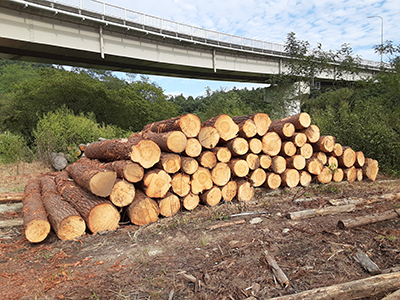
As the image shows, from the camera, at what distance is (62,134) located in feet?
41.7

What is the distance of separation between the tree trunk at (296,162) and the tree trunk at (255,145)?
928 mm

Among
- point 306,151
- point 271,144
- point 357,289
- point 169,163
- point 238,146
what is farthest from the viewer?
point 306,151

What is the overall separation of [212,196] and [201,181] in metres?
0.44

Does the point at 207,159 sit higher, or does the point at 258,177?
the point at 207,159

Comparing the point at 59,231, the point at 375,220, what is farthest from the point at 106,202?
the point at 375,220

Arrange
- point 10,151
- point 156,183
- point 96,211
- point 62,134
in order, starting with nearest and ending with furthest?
point 96,211
point 156,183
point 10,151
point 62,134

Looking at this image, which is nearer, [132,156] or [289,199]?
[132,156]

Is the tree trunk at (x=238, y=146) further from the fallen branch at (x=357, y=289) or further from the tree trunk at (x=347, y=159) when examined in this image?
the fallen branch at (x=357, y=289)

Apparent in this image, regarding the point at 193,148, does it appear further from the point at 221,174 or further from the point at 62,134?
the point at 62,134

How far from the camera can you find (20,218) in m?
5.36

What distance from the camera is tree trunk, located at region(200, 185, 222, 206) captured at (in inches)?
215

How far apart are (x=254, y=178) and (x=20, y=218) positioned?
4974 mm

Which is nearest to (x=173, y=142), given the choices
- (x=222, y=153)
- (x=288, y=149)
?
(x=222, y=153)

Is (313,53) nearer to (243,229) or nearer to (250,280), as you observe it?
(243,229)
